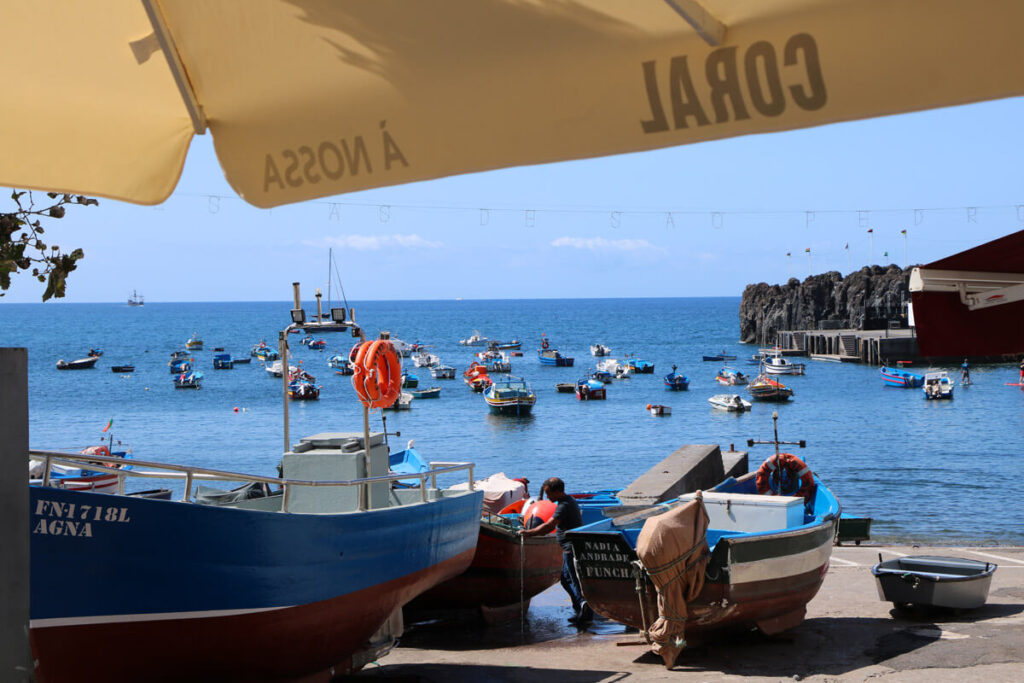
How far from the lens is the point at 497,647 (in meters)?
12.8

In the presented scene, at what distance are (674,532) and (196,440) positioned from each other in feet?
162

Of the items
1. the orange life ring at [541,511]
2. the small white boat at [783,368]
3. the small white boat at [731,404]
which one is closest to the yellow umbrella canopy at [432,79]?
the orange life ring at [541,511]

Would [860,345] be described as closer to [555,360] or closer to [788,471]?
[555,360]

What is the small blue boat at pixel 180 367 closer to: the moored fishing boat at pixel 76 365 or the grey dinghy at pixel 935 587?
the moored fishing boat at pixel 76 365

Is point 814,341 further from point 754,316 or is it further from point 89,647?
point 89,647

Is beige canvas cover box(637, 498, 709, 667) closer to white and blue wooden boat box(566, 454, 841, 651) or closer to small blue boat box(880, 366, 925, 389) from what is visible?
white and blue wooden boat box(566, 454, 841, 651)

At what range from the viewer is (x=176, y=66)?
323 cm

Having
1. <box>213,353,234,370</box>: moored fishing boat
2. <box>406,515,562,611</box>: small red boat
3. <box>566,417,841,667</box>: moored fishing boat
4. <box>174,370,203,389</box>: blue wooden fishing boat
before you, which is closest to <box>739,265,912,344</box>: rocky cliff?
<box>213,353,234,370</box>: moored fishing boat

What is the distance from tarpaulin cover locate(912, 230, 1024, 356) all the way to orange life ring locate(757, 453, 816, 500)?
8.22 meters

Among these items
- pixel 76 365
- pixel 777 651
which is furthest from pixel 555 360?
pixel 777 651

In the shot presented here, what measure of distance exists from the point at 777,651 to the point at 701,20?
1032cm

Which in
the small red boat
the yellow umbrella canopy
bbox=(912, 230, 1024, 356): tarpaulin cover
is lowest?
the small red boat

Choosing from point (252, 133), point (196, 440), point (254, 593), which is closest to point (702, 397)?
point (196, 440)

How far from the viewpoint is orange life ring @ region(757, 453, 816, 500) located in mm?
13703
